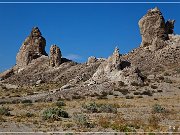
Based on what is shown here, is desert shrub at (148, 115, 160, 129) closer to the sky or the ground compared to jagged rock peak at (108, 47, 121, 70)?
closer to the ground

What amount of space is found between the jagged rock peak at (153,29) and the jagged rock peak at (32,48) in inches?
1396

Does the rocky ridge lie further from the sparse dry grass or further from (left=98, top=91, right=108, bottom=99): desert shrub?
the sparse dry grass

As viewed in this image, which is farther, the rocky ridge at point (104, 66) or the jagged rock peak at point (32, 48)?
the jagged rock peak at point (32, 48)

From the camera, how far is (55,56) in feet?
316

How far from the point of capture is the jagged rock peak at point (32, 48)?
106 metres

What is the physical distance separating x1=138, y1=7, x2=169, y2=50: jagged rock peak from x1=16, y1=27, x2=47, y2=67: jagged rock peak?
1396 inches

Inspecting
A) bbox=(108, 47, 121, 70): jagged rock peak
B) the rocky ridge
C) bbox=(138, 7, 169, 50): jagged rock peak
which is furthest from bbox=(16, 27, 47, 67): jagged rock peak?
bbox=(108, 47, 121, 70): jagged rock peak

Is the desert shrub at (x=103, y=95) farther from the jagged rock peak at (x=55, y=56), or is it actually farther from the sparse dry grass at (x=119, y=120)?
the jagged rock peak at (x=55, y=56)

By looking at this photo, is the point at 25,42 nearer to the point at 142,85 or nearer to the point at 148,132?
the point at 142,85

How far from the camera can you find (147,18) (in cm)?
7775

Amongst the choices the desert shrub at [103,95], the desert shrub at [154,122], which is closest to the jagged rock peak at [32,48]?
the desert shrub at [103,95]

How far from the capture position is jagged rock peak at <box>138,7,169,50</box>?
75250 millimetres

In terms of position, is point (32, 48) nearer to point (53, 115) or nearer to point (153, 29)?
point (153, 29)

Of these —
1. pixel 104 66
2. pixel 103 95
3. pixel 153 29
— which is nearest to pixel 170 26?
pixel 153 29
